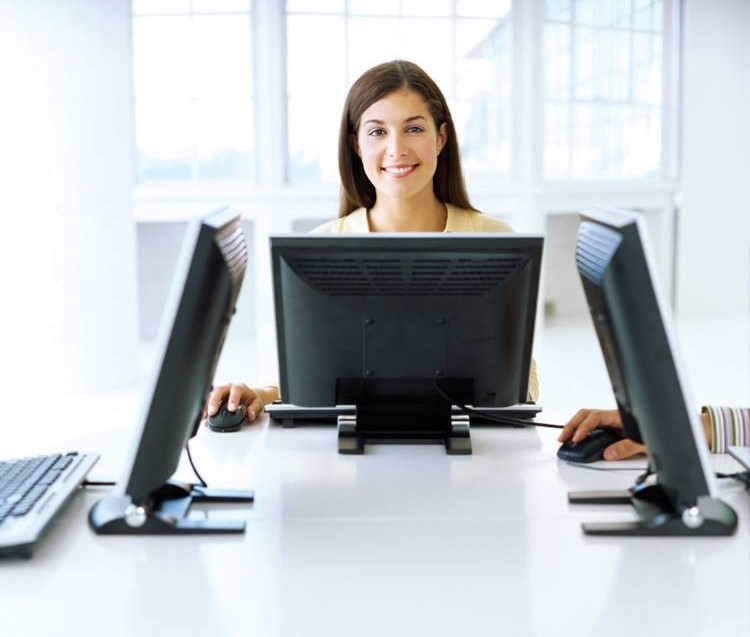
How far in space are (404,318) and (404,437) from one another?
30 cm

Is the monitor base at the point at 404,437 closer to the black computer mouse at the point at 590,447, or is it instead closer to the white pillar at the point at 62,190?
the black computer mouse at the point at 590,447

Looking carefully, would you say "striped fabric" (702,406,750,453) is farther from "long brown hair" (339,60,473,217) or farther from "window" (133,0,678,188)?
"window" (133,0,678,188)

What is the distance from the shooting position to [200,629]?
1.13 meters

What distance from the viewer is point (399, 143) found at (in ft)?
8.93

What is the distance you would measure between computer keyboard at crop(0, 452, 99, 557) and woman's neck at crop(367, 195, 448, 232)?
1334 millimetres

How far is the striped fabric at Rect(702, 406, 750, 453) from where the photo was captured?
178cm

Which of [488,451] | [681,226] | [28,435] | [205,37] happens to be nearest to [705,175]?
[681,226]

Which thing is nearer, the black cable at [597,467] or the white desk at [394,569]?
the white desk at [394,569]

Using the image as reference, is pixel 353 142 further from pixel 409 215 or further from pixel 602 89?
pixel 602 89

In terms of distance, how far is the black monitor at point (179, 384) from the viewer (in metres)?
1.36

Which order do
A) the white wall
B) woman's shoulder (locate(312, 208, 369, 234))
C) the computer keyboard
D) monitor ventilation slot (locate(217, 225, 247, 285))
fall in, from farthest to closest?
the white wall
woman's shoulder (locate(312, 208, 369, 234))
monitor ventilation slot (locate(217, 225, 247, 285))
the computer keyboard

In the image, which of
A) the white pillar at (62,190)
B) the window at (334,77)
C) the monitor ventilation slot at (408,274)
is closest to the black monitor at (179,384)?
the monitor ventilation slot at (408,274)

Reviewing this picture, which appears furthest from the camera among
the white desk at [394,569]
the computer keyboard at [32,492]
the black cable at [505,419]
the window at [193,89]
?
the window at [193,89]

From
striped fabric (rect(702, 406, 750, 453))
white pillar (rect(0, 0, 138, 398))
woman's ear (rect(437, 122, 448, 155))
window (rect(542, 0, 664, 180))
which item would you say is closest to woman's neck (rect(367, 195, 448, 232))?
woman's ear (rect(437, 122, 448, 155))
